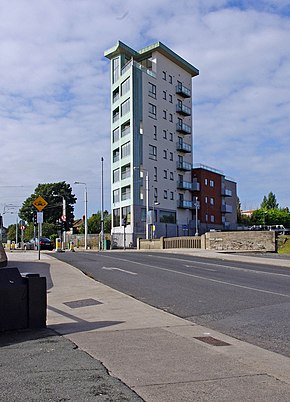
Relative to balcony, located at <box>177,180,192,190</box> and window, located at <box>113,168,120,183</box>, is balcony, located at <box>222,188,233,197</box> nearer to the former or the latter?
balcony, located at <box>177,180,192,190</box>

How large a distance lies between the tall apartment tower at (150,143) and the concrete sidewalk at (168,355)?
53.5 m

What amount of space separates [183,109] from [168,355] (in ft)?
245

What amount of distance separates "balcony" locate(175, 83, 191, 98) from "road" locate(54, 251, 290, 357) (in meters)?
59.9

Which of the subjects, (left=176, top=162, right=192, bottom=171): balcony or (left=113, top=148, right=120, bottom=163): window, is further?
(left=176, top=162, right=192, bottom=171): balcony

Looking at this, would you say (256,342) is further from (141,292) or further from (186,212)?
(186,212)

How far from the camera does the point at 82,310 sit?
36.4ft

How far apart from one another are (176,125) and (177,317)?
228 feet

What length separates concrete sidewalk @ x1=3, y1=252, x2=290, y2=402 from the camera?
16.9ft

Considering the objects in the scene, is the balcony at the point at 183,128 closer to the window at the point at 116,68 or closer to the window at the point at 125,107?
the window at the point at 125,107

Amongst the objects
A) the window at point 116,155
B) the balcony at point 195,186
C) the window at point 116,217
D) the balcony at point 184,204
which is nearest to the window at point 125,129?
the window at point 116,155

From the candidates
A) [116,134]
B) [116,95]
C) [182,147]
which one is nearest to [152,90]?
[116,95]

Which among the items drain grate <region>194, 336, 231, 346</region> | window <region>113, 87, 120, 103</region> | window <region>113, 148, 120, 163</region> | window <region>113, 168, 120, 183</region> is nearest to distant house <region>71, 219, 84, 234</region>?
window <region>113, 168, 120, 183</region>

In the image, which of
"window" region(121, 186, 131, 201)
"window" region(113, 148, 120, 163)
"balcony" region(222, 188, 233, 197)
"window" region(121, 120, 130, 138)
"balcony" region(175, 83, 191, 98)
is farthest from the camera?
"balcony" region(222, 188, 233, 197)

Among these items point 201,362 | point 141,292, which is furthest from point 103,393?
point 141,292
